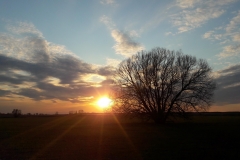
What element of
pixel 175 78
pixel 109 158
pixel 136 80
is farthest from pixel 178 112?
pixel 109 158

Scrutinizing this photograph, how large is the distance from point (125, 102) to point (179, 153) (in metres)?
30.7

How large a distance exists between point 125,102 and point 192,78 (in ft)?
41.9

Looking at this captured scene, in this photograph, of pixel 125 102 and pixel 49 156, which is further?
pixel 125 102

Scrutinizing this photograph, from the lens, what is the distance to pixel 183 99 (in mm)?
43312

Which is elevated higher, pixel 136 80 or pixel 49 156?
pixel 136 80

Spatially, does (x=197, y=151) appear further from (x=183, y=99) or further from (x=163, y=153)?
(x=183, y=99)

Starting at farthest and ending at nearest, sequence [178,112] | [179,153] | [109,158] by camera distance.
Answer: [178,112]
[179,153]
[109,158]

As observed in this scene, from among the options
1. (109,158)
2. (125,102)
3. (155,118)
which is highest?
(125,102)

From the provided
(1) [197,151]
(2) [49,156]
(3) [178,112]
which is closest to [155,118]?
(3) [178,112]

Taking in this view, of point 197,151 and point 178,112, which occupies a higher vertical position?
point 178,112

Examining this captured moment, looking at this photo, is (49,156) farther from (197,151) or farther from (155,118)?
(155,118)

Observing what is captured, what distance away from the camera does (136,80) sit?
148 ft

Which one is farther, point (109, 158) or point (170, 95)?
point (170, 95)

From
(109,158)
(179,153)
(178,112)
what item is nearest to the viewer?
(109,158)
